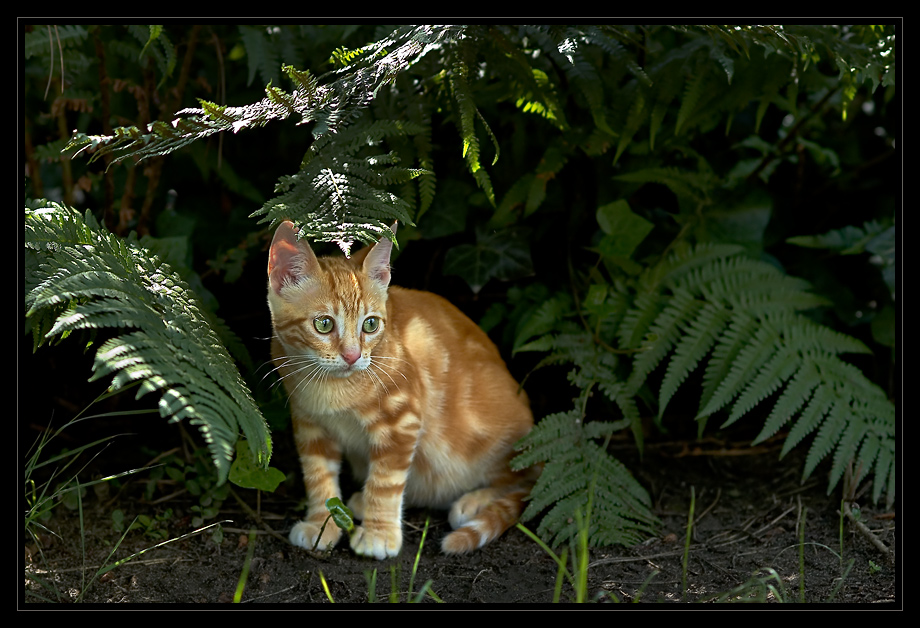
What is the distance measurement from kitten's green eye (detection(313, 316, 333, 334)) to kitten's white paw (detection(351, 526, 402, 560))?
0.59 meters

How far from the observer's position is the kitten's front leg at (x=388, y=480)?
7.35 ft

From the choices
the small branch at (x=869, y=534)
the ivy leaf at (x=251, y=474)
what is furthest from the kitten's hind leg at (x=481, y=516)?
the small branch at (x=869, y=534)

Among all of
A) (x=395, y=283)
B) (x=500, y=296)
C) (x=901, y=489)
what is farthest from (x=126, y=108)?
(x=901, y=489)

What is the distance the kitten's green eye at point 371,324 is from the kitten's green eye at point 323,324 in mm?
103

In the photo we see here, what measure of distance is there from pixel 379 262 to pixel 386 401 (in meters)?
0.41

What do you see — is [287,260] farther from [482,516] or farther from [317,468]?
[482,516]

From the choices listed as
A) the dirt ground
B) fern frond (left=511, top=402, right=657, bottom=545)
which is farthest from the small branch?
fern frond (left=511, top=402, right=657, bottom=545)

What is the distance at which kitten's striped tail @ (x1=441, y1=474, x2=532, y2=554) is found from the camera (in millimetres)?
2219

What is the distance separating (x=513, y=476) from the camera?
8.33 feet

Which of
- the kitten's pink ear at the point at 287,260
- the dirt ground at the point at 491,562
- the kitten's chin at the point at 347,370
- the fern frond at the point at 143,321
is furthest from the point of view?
the kitten's chin at the point at 347,370

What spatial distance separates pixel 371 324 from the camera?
2.25 m

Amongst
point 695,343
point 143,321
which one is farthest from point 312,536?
point 695,343

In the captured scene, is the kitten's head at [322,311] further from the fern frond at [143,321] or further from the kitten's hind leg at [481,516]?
the kitten's hind leg at [481,516]

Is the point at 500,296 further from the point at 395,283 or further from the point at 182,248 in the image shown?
the point at 182,248
